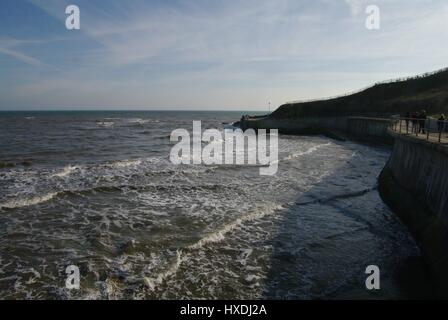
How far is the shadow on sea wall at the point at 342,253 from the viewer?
8625 millimetres

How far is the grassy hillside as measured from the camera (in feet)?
154

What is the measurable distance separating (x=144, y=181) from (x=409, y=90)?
4985 cm

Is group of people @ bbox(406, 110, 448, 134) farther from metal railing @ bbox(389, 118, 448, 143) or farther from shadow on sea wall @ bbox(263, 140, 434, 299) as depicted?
shadow on sea wall @ bbox(263, 140, 434, 299)

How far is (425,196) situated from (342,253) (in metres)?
3.36

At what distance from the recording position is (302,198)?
16.8 meters

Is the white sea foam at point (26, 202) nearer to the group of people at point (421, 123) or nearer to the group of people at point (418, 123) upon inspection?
the group of people at point (421, 123)

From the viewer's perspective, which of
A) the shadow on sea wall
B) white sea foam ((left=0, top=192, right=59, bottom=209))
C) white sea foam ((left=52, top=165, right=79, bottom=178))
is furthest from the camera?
white sea foam ((left=52, top=165, right=79, bottom=178))

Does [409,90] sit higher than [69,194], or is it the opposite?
[409,90]

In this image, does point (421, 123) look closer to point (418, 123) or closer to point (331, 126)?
point (418, 123)

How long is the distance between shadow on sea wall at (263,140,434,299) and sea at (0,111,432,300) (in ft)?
0.11

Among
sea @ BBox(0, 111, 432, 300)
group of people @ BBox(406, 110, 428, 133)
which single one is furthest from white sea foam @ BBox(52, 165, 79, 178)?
group of people @ BBox(406, 110, 428, 133)

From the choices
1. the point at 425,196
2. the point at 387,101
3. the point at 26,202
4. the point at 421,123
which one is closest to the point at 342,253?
the point at 425,196
